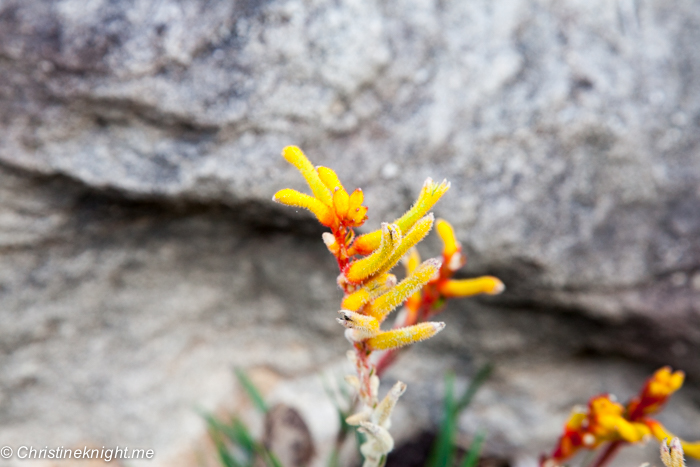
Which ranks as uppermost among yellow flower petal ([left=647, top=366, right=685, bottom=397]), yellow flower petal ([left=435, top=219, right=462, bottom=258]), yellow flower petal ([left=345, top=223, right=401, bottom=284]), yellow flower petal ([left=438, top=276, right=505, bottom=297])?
yellow flower petal ([left=345, top=223, right=401, bottom=284])

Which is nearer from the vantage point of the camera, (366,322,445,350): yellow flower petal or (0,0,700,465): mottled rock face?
(366,322,445,350): yellow flower petal

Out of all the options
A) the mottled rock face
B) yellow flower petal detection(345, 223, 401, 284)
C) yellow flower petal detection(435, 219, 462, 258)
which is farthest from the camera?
the mottled rock face

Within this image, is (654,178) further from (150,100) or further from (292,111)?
(150,100)

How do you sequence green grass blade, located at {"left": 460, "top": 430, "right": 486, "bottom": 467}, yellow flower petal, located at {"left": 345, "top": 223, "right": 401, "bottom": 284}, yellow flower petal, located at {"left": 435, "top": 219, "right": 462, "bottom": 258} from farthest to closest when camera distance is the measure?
green grass blade, located at {"left": 460, "top": 430, "right": 486, "bottom": 467} → yellow flower petal, located at {"left": 435, "top": 219, "right": 462, "bottom": 258} → yellow flower petal, located at {"left": 345, "top": 223, "right": 401, "bottom": 284}

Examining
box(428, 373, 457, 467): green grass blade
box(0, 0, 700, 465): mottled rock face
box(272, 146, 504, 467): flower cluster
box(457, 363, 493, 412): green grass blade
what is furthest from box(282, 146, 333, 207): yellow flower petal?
box(457, 363, 493, 412): green grass blade

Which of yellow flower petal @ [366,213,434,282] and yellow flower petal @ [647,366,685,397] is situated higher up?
yellow flower petal @ [366,213,434,282]

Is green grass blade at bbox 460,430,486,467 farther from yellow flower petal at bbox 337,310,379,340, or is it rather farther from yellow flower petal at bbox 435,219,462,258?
yellow flower petal at bbox 337,310,379,340
